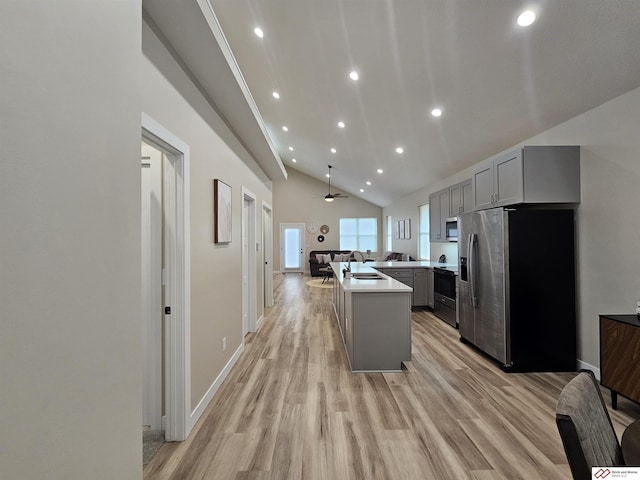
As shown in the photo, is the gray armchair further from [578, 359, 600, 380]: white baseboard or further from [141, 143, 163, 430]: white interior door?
[578, 359, 600, 380]: white baseboard

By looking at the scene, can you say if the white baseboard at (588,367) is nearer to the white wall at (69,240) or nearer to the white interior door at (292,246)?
the white wall at (69,240)

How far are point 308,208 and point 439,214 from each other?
7069 millimetres

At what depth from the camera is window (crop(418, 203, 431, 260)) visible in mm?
7328

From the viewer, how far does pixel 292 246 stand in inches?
480

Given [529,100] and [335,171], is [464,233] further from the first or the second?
[335,171]

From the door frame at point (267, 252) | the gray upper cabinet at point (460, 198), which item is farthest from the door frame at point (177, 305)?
the gray upper cabinet at point (460, 198)

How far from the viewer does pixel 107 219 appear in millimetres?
961

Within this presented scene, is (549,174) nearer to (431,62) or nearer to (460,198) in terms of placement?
(431,62)

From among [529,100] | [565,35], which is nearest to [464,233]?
[529,100]

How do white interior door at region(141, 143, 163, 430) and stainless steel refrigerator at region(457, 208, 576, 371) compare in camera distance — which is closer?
white interior door at region(141, 143, 163, 430)

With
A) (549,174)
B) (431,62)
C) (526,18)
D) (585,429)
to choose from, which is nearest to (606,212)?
(549,174)

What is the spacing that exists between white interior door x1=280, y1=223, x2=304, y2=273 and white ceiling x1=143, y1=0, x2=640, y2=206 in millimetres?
7151

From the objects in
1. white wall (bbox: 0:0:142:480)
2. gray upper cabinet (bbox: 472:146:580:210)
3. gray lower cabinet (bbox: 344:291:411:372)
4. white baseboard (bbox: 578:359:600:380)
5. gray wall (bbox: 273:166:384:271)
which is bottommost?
white baseboard (bbox: 578:359:600:380)

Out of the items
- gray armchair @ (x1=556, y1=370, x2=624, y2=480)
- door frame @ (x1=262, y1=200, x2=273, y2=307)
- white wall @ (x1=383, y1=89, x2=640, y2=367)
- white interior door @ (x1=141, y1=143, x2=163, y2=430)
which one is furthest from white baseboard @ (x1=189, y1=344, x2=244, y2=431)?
white wall @ (x1=383, y1=89, x2=640, y2=367)
